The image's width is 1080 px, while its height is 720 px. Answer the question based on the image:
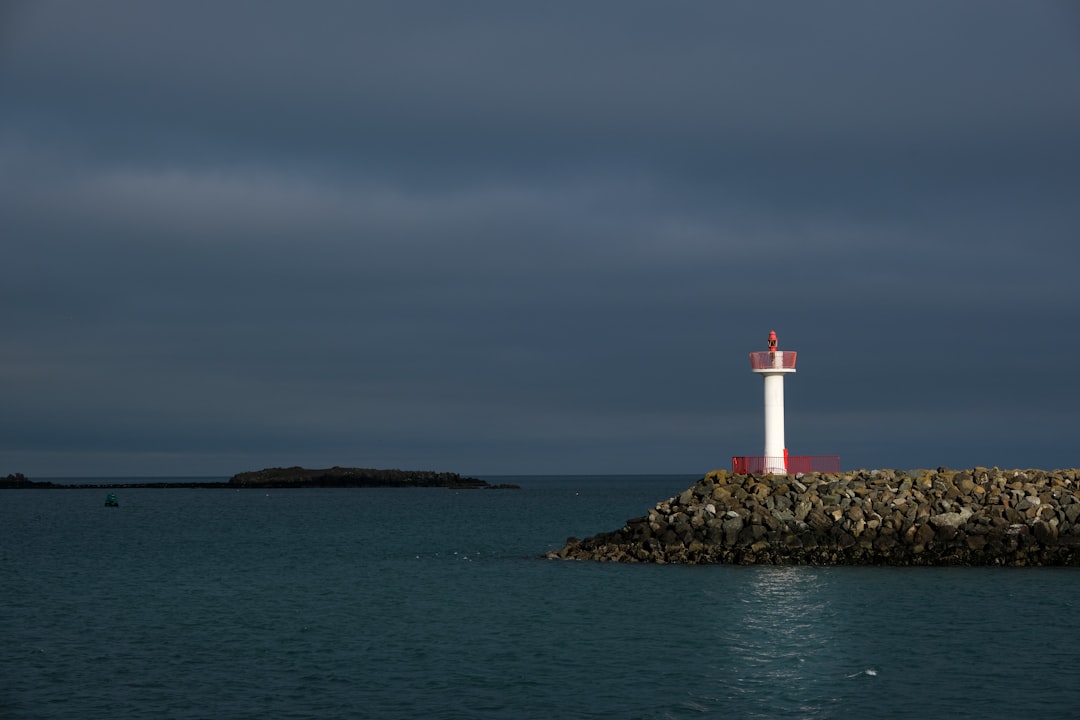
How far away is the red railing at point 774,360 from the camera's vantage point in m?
41.1

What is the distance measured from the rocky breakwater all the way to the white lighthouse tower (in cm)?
103

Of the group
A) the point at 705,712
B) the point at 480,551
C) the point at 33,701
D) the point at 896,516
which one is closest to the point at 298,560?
the point at 480,551

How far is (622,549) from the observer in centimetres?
4100

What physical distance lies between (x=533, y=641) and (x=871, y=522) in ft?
55.0

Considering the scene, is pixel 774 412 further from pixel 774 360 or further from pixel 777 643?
pixel 777 643

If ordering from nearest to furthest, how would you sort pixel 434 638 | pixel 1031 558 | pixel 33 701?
pixel 33 701, pixel 434 638, pixel 1031 558

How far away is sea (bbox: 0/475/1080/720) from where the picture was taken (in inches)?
768

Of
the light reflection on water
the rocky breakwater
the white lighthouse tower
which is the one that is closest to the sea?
the light reflection on water

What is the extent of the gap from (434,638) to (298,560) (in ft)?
74.9

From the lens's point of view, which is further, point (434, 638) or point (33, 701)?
point (434, 638)

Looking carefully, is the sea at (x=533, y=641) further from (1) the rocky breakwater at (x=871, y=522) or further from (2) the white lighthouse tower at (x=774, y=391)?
(2) the white lighthouse tower at (x=774, y=391)

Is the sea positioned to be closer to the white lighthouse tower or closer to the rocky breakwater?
the rocky breakwater

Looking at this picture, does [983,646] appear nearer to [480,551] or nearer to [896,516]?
[896,516]

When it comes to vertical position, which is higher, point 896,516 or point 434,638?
point 896,516
